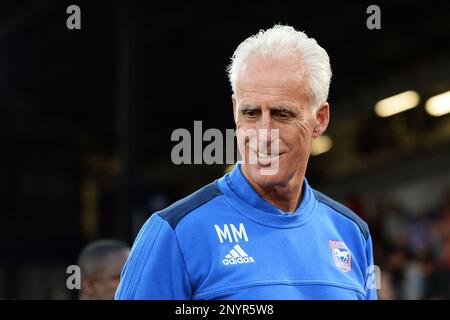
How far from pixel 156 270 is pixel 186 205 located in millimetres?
229

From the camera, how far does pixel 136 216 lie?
8234 mm

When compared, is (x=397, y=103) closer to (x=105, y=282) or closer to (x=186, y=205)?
(x=105, y=282)

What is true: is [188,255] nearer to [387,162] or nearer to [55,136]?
[387,162]

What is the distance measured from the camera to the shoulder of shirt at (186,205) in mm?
2502

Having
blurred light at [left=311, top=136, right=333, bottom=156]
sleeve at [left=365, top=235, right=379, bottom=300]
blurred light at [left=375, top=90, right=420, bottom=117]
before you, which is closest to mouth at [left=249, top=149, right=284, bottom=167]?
sleeve at [left=365, top=235, right=379, bottom=300]

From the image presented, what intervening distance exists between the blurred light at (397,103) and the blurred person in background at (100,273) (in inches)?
366

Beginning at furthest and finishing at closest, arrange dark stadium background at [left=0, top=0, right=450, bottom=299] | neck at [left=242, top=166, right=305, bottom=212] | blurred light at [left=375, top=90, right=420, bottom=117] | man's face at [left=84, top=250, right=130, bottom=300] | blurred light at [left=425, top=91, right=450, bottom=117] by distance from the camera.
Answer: blurred light at [left=375, top=90, right=420, bottom=117], blurred light at [left=425, top=91, right=450, bottom=117], dark stadium background at [left=0, top=0, right=450, bottom=299], man's face at [left=84, top=250, right=130, bottom=300], neck at [left=242, top=166, right=305, bottom=212]

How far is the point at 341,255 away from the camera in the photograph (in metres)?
2.72

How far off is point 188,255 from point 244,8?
8768 millimetres

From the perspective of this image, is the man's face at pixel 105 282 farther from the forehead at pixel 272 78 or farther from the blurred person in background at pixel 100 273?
the forehead at pixel 272 78

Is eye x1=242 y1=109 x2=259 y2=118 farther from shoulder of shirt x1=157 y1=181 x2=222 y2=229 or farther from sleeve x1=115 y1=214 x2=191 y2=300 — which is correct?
sleeve x1=115 y1=214 x2=191 y2=300

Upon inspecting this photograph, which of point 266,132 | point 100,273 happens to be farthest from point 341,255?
point 100,273

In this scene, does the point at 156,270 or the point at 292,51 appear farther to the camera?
the point at 292,51

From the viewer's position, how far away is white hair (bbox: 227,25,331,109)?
8.52ft
